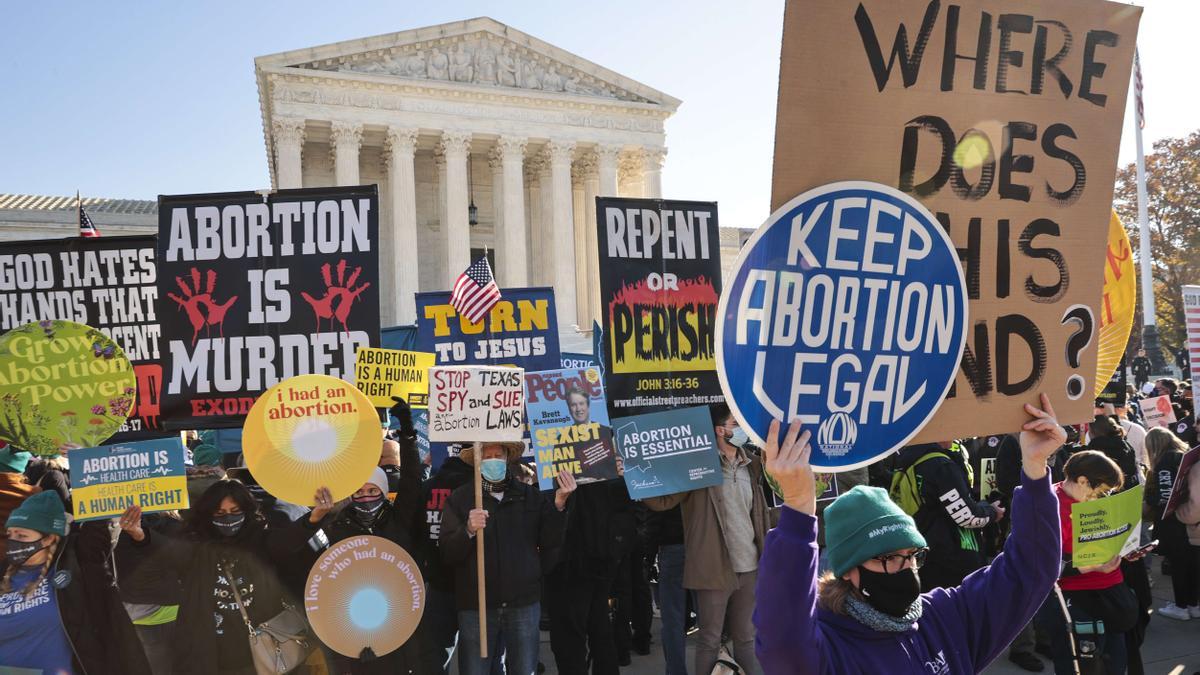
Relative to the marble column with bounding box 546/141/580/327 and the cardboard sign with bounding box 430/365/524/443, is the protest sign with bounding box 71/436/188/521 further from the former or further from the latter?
the marble column with bounding box 546/141/580/327

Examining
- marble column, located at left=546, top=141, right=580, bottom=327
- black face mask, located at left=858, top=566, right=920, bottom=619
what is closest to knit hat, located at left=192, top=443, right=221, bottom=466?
black face mask, located at left=858, top=566, right=920, bottom=619

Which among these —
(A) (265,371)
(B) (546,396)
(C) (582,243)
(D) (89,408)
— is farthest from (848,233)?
(C) (582,243)

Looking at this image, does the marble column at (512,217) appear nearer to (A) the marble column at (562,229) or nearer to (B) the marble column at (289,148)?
(A) the marble column at (562,229)

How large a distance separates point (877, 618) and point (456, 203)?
1448 inches

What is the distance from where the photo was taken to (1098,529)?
187 inches

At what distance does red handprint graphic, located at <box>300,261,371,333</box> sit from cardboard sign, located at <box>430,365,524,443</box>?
0.80 metres

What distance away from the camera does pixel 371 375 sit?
18.5 ft

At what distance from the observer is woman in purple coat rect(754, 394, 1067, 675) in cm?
201

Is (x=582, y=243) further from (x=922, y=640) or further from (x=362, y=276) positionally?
(x=922, y=640)

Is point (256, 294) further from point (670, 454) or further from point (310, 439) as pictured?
point (670, 454)

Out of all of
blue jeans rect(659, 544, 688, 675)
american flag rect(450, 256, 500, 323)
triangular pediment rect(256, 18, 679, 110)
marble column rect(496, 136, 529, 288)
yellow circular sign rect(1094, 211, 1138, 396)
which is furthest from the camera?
marble column rect(496, 136, 529, 288)

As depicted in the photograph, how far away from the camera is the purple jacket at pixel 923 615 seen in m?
2.01

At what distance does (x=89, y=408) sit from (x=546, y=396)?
2.67 metres

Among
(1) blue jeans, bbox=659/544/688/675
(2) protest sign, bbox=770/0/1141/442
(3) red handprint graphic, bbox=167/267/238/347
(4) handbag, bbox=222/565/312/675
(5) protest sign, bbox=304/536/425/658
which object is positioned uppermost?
(2) protest sign, bbox=770/0/1141/442
